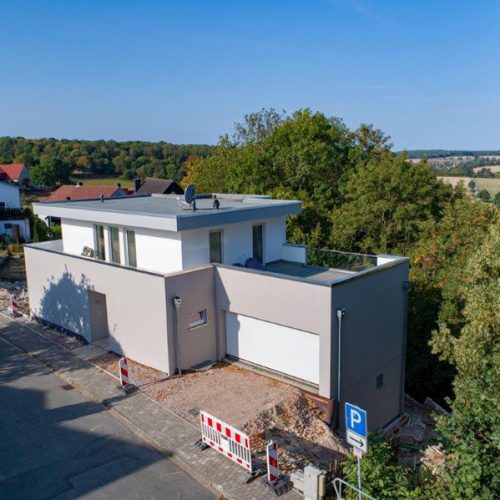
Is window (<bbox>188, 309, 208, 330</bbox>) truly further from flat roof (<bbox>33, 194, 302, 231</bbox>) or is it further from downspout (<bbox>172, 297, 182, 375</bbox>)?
flat roof (<bbox>33, 194, 302, 231</bbox>)

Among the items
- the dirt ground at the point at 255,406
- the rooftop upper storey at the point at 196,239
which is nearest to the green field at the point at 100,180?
the rooftop upper storey at the point at 196,239

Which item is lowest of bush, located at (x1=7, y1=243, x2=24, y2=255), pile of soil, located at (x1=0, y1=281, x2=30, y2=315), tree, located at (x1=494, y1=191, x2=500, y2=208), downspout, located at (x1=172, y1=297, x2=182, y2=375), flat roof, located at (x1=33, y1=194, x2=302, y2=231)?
pile of soil, located at (x1=0, y1=281, x2=30, y2=315)

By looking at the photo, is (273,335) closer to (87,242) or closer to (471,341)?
(471,341)

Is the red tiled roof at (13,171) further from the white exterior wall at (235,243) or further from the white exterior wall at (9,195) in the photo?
the white exterior wall at (235,243)

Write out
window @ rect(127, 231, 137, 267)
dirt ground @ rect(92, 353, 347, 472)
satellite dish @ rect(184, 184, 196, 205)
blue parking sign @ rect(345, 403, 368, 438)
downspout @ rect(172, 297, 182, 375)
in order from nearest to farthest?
blue parking sign @ rect(345, 403, 368, 438), dirt ground @ rect(92, 353, 347, 472), downspout @ rect(172, 297, 182, 375), satellite dish @ rect(184, 184, 196, 205), window @ rect(127, 231, 137, 267)

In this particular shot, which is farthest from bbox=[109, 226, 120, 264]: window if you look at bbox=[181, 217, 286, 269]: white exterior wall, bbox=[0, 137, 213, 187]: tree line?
bbox=[0, 137, 213, 187]: tree line

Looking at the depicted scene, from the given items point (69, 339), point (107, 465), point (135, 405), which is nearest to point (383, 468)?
point (107, 465)

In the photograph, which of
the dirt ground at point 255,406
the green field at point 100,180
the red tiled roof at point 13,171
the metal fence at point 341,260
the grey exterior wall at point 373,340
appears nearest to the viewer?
the dirt ground at point 255,406
